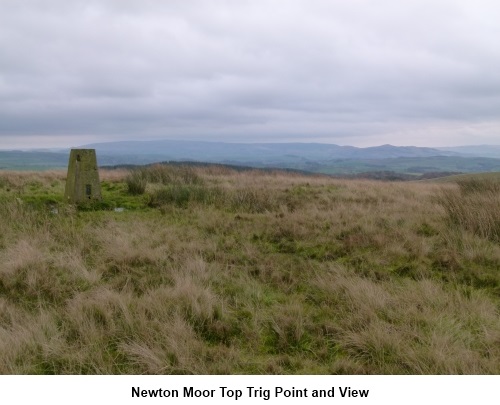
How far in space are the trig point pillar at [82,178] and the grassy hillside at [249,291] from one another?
0.54 meters

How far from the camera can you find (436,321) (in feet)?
11.2

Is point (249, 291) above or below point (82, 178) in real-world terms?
below

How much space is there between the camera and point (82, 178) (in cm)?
887

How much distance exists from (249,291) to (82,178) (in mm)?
6224

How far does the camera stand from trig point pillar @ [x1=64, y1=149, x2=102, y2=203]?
8.77 metres

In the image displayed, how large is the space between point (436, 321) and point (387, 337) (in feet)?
2.09

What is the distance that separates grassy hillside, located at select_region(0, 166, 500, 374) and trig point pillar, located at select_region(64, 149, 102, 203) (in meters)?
0.54

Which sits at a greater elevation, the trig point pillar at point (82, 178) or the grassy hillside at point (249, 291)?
the trig point pillar at point (82, 178)

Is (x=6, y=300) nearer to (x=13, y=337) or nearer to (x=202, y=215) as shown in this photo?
(x=13, y=337)

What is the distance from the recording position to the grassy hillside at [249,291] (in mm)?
2953

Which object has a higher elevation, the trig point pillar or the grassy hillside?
the trig point pillar

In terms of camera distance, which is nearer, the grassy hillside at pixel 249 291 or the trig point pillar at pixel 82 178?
the grassy hillside at pixel 249 291

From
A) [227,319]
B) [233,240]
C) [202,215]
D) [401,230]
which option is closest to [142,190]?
[202,215]

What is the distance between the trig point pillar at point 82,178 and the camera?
877 cm
